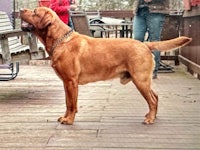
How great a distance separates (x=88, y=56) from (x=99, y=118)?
2.11 feet

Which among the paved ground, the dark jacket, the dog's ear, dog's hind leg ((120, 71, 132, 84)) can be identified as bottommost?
the paved ground

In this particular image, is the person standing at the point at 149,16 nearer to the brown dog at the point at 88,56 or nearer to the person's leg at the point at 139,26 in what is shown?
the person's leg at the point at 139,26

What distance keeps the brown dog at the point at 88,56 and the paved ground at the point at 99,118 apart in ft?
0.81

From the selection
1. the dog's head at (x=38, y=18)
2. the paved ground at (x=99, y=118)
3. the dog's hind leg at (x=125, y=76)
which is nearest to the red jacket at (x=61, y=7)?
the paved ground at (x=99, y=118)

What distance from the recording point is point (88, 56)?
168 inches

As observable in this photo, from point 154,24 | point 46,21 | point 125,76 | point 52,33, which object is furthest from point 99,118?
point 154,24

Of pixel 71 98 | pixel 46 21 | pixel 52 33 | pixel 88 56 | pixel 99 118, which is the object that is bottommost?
pixel 99 118

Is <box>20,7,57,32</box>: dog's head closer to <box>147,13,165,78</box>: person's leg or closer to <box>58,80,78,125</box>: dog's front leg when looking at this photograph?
<box>58,80,78,125</box>: dog's front leg

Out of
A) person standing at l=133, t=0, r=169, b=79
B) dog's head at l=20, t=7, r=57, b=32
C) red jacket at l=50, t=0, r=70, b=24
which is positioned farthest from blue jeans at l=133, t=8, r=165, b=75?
dog's head at l=20, t=7, r=57, b=32

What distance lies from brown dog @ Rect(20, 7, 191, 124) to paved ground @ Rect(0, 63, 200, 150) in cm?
25

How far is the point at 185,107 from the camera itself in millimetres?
4941

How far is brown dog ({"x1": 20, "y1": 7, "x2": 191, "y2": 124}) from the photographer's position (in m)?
4.21

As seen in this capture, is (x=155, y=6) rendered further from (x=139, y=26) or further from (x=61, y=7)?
(x=61, y=7)

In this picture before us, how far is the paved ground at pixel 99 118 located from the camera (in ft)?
11.5
